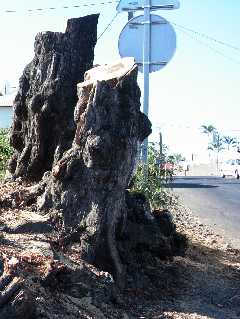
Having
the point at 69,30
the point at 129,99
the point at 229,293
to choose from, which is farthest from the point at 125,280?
the point at 69,30

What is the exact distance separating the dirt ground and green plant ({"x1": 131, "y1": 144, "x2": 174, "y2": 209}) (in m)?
1.55

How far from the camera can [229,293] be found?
19.6 ft

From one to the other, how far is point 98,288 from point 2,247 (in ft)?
2.64

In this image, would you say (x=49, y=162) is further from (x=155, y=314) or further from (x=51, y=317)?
(x=51, y=317)

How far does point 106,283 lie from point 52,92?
97.0 inches

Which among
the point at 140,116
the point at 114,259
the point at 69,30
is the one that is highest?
the point at 69,30

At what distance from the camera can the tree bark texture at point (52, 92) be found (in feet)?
20.8

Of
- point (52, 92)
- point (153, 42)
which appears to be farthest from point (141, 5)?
point (52, 92)

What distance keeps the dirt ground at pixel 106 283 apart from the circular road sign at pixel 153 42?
2539 millimetres

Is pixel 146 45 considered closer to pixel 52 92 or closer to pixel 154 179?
pixel 52 92

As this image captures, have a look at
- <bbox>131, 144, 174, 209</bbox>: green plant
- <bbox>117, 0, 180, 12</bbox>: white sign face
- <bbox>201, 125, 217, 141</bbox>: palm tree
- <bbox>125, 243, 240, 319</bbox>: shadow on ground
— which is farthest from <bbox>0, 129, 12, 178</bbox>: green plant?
<bbox>201, 125, 217, 141</bbox>: palm tree

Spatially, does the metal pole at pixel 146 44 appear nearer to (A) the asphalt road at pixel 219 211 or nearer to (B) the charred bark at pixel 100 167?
(B) the charred bark at pixel 100 167

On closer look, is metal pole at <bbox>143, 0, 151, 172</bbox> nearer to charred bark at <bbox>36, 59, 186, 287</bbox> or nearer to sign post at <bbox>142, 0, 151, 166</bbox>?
sign post at <bbox>142, 0, 151, 166</bbox>

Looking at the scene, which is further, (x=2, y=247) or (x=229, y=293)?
(x=229, y=293)
